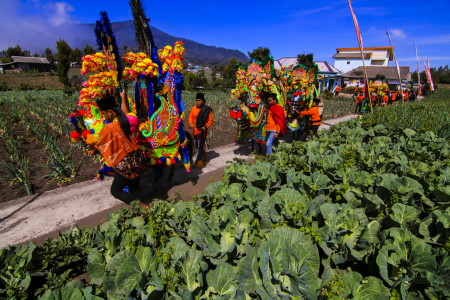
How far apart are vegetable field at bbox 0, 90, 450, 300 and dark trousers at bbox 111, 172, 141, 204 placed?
4.49 ft

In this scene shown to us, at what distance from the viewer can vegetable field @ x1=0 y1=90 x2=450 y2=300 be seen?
4.03 feet

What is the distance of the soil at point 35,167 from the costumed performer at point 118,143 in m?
1.98

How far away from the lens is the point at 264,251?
1.32 meters

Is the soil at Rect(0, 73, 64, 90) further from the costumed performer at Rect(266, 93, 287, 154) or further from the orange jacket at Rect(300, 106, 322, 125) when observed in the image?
the orange jacket at Rect(300, 106, 322, 125)

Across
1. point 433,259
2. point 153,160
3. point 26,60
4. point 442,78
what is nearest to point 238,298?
point 433,259

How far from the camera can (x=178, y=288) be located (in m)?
1.24

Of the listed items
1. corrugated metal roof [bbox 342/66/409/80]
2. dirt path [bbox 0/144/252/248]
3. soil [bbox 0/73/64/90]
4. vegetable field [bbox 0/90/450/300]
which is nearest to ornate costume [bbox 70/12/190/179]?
dirt path [bbox 0/144/252/248]

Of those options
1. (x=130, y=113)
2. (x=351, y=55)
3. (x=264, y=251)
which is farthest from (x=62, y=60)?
(x=351, y=55)

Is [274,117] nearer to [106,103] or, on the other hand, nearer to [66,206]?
[106,103]

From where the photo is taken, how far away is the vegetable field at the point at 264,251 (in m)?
1.23

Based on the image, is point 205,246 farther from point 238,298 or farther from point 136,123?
point 136,123

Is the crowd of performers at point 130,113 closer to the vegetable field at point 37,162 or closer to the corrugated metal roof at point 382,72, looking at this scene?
the vegetable field at point 37,162

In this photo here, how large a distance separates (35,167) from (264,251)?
18.0 feet

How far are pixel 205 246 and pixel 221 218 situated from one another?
246 millimetres
